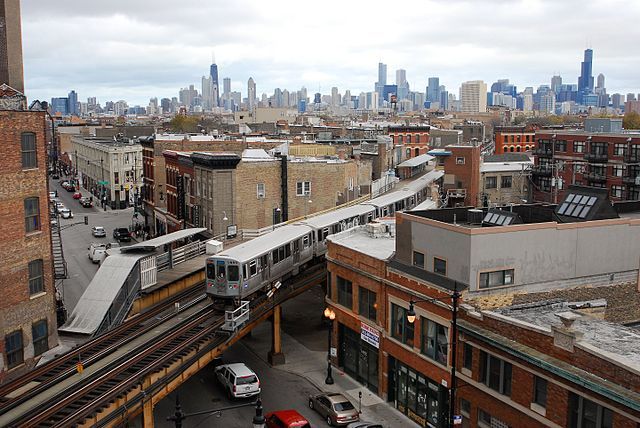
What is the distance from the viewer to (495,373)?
82.4 feet

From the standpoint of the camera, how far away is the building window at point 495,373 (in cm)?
2455

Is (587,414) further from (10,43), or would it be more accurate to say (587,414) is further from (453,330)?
(10,43)

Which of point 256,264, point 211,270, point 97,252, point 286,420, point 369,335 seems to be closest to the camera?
point 286,420

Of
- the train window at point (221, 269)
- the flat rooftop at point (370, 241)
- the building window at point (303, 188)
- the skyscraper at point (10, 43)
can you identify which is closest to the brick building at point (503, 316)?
the flat rooftop at point (370, 241)

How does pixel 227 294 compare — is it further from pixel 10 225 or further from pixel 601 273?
pixel 601 273

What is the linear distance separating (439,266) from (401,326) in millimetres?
3794

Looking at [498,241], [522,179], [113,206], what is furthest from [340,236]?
[113,206]

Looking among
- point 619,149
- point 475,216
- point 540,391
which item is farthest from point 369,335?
point 619,149

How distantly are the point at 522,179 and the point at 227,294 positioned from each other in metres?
56.6

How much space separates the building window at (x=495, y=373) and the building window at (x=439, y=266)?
4188 mm

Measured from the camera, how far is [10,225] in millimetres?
29891

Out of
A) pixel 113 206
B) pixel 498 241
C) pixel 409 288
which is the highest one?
pixel 498 241

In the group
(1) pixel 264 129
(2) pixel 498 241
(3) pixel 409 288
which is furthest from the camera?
(1) pixel 264 129

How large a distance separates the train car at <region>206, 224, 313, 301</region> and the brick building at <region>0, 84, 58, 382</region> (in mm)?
7918
